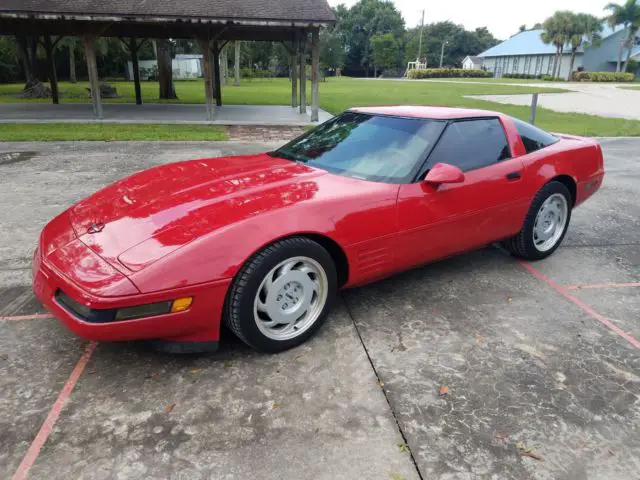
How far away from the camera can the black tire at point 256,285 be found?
251 centimetres

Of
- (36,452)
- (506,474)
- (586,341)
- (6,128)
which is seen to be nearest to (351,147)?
(586,341)

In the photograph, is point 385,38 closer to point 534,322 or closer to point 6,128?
point 6,128

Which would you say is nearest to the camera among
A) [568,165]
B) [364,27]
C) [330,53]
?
[568,165]

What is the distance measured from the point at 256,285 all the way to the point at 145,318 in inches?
22.3

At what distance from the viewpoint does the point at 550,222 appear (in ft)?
14.1

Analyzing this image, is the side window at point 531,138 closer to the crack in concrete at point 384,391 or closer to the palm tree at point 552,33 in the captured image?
the crack in concrete at point 384,391

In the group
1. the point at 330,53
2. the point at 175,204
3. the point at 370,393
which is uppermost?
the point at 330,53

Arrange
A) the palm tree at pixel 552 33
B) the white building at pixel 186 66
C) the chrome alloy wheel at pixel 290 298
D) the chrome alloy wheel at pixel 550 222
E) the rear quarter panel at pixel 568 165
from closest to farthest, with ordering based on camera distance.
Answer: the chrome alloy wheel at pixel 290 298 < the rear quarter panel at pixel 568 165 < the chrome alloy wheel at pixel 550 222 < the white building at pixel 186 66 < the palm tree at pixel 552 33

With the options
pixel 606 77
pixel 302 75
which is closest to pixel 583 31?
pixel 606 77

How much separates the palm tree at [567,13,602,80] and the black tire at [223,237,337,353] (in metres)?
67.0

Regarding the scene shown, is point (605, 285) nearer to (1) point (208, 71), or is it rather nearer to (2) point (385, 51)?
(1) point (208, 71)

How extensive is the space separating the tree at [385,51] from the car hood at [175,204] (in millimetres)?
86378

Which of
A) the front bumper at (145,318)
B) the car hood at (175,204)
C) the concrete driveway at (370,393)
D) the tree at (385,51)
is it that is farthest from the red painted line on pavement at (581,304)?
the tree at (385,51)

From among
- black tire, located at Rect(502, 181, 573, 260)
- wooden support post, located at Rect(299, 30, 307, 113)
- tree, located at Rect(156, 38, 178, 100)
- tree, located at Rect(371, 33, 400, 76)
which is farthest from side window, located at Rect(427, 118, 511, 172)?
tree, located at Rect(371, 33, 400, 76)
